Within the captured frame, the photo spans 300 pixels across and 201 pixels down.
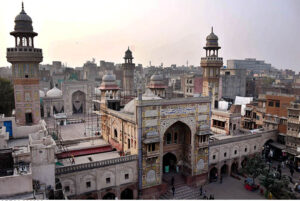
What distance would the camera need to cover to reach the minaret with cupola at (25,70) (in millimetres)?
22906

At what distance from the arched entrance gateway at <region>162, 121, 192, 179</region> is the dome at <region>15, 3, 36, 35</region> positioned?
1651cm

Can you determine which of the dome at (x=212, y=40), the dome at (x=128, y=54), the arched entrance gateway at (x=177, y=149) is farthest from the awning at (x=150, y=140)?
the dome at (x=128, y=54)

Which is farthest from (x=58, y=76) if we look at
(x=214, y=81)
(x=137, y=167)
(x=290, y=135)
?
(x=290, y=135)

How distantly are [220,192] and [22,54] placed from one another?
72.6 feet

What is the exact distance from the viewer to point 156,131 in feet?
60.7

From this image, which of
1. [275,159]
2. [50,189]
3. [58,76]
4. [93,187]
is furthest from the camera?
[58,76]

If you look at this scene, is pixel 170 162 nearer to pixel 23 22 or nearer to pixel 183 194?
pixel 183 194

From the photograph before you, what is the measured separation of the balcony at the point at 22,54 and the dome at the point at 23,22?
1.77 m

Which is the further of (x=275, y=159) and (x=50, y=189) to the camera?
(x=275, y=159)

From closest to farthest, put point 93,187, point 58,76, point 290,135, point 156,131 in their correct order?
point 93,187, point 156,131, point 290,135, point 58,76

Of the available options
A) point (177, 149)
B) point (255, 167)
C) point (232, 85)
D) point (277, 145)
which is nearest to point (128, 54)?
point (232, 85)

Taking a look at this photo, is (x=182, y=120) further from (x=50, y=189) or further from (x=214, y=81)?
(x=214, y=81)

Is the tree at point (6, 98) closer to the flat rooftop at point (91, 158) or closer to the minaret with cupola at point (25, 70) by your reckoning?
the minaret with cupola at point (25, 70)

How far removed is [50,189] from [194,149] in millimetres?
11749
